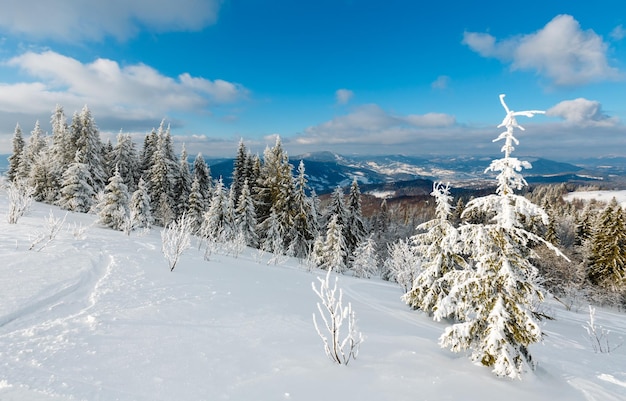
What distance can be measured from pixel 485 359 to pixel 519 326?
2.92 ft

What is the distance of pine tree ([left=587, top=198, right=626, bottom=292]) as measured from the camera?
33875 millimetres

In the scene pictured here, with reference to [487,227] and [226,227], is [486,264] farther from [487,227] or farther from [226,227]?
[226,227]

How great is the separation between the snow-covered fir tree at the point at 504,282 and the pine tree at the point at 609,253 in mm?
38788

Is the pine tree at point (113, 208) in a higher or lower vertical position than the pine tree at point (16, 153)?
lower

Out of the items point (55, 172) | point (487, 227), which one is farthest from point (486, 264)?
point (55, 172)

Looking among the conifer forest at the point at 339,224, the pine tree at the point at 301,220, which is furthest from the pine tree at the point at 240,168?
the pine tree at the point at 301,220

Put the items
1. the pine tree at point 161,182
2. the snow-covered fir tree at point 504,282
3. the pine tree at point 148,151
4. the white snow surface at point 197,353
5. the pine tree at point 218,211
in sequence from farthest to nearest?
the pine tree at point 148,151
the pine tree at point 161,182
the pine tree at point 218,211
the snow-covered fir tree at point 504,282
the white snow surface at point 197,353

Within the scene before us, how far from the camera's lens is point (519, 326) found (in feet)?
19.0

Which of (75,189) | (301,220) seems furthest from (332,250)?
(75,189)

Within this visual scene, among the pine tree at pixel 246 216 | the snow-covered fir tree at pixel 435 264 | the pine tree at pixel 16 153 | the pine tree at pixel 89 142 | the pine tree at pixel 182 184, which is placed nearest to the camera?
the snow-covered fir tree at pixel 435 264

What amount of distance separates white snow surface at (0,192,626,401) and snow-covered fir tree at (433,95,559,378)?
0.49 meters

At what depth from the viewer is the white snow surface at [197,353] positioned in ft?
14.3

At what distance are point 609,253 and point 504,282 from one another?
138 feet

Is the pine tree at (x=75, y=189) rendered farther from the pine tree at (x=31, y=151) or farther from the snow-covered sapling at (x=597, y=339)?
the snow-covered sapling at (x=597, y=339)
